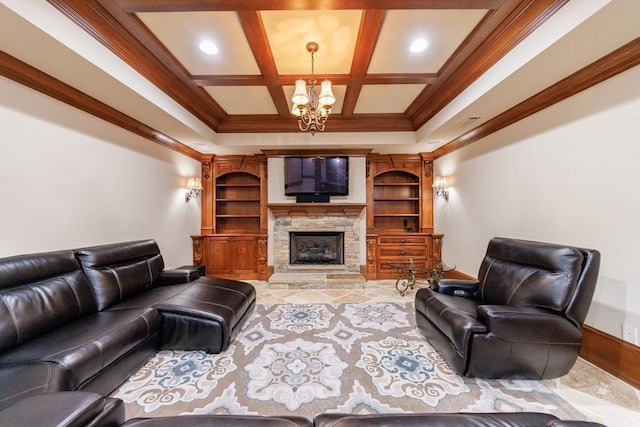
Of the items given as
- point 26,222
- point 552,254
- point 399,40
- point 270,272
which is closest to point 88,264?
point 26,222

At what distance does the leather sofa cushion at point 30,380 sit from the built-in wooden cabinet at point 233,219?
11.6 feet

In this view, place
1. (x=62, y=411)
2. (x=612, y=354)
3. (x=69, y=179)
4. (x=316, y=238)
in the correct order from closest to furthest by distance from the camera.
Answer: (x=62, y=411), (x=612, y=354), (x=69, y=179), (x=316, y=238)

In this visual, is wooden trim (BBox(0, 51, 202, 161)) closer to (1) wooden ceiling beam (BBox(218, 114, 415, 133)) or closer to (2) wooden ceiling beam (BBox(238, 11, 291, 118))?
(1) wooden ceiling beam (BBox(218, 114, 415, 133))

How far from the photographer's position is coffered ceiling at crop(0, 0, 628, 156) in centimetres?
193

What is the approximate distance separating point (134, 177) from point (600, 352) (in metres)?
5.40

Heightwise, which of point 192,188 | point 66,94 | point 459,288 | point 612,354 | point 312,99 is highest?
point 312,99

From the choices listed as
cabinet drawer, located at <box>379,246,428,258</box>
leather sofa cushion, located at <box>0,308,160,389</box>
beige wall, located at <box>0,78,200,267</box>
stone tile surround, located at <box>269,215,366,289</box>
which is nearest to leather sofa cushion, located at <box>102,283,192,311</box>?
leather sofa cushion, located at <box>0,308,160,389</box>

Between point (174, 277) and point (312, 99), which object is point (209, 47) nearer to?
point (312, 99)

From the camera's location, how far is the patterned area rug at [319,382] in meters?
1.74

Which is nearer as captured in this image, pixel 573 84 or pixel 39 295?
pixel 39 295

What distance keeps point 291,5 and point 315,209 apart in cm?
343

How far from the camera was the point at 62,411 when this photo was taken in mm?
854

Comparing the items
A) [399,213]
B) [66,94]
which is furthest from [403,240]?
[66,94]

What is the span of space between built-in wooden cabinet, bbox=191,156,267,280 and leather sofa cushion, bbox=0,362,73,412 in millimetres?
3538
